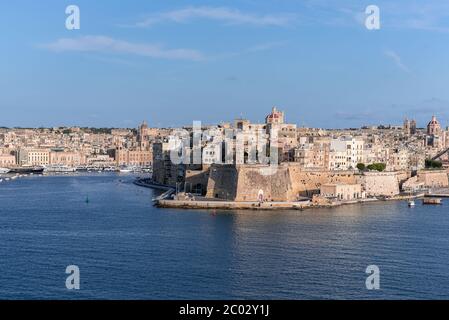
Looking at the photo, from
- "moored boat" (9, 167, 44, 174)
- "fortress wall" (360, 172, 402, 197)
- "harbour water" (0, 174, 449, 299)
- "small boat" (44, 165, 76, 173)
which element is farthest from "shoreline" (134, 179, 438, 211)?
"moored boat" (9, 167, 44, 174)

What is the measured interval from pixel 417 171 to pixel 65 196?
44.7ft

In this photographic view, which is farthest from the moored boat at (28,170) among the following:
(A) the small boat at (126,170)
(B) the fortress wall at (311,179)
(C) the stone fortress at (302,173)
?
(B) the fortress wall at (311,179)

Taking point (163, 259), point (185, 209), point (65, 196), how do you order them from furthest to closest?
point (65, 196) → point (185, 209) → point (163, 259)

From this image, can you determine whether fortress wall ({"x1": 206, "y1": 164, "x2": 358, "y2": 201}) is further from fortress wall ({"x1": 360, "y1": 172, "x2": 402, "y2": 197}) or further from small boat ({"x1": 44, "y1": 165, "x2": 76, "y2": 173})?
small boat ({"x1": 44, "y1": 165, "x2": 76, "y2": 173})

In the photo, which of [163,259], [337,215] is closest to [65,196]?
[337,215]

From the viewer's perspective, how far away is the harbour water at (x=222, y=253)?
8.09m

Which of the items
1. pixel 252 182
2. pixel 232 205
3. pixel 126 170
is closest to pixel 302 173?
pixel 252 182

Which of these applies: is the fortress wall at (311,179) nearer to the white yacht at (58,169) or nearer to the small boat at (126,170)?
the small boat at (126,170)

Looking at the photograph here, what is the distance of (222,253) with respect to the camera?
34.6 feet

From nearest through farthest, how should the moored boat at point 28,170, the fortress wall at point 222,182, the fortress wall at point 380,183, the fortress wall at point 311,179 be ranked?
the fortress wall at point 222,182 → the fortress wall at point 311,179 → the fortress wall at point 380,183 → the moored boat at point 28,170

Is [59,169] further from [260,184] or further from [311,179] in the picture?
[260,184]

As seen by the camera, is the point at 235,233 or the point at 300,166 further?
the point at 300,166

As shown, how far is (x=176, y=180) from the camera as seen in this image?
82.8 ft
